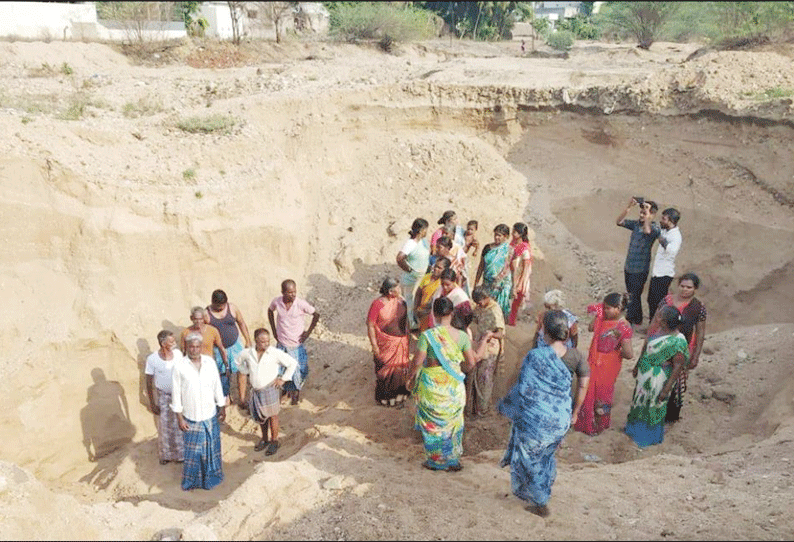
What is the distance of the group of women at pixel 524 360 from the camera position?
3873mm

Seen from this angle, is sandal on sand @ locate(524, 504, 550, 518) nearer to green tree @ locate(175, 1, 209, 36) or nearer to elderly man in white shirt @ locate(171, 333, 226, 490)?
elderly man in white shirt @ locate(171, 333, 226, 490)

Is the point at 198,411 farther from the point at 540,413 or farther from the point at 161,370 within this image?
the point at 540,413

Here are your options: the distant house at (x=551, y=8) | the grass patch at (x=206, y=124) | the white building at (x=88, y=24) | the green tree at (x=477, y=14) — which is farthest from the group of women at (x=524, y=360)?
the green tree at (x=477, y=14)

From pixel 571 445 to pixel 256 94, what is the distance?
7.25 meters

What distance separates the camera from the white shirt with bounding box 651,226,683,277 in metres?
6.53

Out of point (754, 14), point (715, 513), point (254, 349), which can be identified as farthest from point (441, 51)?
point (715, 513)

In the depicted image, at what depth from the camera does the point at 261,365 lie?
538 centimetres

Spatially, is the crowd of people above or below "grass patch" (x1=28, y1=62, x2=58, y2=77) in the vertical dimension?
below

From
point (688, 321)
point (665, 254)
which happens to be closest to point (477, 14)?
point (665, 254)

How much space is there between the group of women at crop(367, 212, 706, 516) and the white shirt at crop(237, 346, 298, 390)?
34.9 inches

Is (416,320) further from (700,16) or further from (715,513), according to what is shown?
(700,16)

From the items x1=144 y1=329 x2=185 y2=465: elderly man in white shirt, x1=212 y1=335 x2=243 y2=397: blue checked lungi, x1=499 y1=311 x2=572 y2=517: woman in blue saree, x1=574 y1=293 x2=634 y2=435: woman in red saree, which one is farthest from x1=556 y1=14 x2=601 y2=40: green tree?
x1=144 y1=329 x2=185 y2=465: elderly man in white shirt

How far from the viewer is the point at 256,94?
9773mm

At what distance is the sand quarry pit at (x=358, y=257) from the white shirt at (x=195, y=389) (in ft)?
2.53
